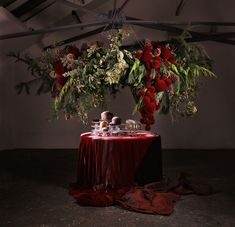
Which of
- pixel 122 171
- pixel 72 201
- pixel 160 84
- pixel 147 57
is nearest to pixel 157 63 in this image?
pixel 147 57

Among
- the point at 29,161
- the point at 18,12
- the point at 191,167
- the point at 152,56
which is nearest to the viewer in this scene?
the point at 152,56

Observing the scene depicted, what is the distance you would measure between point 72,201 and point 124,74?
1.58 m

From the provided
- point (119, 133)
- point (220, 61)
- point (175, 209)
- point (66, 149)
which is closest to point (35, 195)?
point (119, 133)

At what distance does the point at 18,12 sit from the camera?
29.8 feet

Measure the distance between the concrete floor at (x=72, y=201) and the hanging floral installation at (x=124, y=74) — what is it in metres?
1.04

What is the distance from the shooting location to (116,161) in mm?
4539

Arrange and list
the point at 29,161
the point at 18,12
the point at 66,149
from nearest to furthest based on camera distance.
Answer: the point at 29,161 < the point at 18,12 < the point at 66,149

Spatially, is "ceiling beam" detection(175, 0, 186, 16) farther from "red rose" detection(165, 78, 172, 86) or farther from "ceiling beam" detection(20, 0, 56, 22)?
"red rose" detection(165, 78, 172, 86)

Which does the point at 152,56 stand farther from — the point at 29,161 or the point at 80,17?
the point at 80,17

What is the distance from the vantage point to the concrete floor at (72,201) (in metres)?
3.59

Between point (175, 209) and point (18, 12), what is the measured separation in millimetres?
6848

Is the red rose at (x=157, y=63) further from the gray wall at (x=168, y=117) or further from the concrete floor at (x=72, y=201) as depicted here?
the gray wall at (x=168, y=117)

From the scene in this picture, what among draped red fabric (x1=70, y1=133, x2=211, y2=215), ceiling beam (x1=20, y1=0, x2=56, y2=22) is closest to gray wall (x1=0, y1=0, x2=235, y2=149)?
ceiling beam (x1=20, y1=0, x2=56, y2=22)

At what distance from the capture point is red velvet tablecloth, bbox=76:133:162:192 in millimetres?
4539
